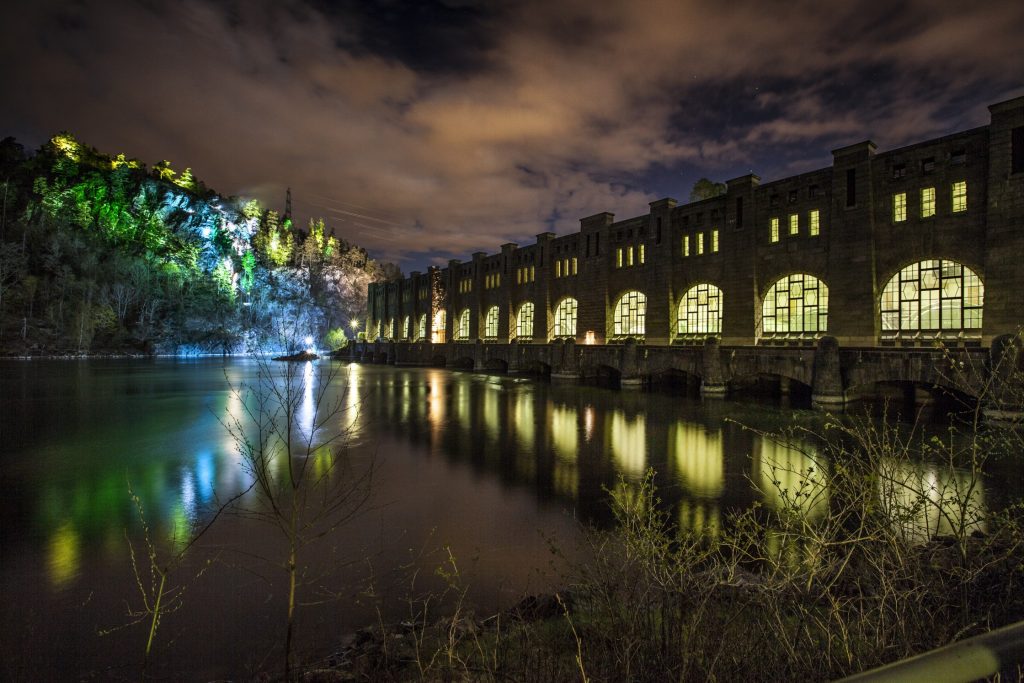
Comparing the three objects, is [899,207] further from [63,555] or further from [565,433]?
[63,555]

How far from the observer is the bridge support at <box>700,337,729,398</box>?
28.3m

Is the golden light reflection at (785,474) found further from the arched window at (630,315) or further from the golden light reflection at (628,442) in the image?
the arched window at (630,315)

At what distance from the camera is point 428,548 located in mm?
8734

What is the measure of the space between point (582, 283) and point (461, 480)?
34.8m

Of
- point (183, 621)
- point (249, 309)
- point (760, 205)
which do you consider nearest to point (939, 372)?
point (760, 205)

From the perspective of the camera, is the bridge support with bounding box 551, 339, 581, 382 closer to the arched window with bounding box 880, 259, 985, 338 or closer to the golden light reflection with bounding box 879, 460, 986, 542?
the arched window with bounding box 880, 259, 985, 338

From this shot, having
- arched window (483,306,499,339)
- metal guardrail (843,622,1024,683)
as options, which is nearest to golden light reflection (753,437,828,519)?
metal guardrail (843,622,1024,683)

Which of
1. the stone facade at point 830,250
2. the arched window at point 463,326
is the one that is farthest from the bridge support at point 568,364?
the arched window at point 463,326

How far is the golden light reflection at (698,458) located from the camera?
12.2 m

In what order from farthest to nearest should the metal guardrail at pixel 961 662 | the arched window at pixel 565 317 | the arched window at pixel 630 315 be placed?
the arched window at pixel 565 317 → the arched window at pixel 630 315 → the metal guardrail at pixel 961 662

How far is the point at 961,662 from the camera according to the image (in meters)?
1.49

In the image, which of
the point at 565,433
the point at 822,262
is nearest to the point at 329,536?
the point at 565,433

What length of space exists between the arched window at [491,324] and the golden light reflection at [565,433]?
3339 centimetres

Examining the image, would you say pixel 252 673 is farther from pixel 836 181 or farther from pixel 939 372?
pixel 836 181
